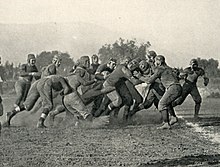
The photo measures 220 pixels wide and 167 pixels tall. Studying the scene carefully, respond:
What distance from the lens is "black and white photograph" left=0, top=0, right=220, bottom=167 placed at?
3750mm

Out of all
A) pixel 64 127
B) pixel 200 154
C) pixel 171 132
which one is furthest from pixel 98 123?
pixel 200 154

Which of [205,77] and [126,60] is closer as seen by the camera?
[126,60]

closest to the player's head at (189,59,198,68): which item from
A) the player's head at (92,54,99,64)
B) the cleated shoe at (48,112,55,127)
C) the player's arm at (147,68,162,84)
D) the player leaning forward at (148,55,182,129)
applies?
the player leaning forward at (148,55,182,129)

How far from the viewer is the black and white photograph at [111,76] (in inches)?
148

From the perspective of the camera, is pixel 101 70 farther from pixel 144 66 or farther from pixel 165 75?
pixel 165 75

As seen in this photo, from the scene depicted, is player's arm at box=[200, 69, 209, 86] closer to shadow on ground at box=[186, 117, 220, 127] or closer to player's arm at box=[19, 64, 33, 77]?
shadow on ground at box=[186, 117, 220, 127]

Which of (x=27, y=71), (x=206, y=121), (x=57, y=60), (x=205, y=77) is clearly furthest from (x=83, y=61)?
(x=206, y=121)

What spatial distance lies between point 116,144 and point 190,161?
53 centimetres

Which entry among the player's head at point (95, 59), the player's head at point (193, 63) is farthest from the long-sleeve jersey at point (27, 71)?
the player's head at point (193, 63)

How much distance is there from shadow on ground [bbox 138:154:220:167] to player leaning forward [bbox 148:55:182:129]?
1.46 ft

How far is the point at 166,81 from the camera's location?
3834 mm

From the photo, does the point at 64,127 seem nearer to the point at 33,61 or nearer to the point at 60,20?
the point at 33,61

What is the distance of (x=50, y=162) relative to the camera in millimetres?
3488

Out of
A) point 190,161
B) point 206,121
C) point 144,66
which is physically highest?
point 144,66
